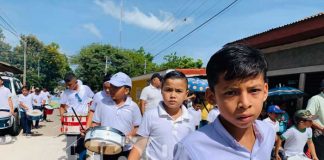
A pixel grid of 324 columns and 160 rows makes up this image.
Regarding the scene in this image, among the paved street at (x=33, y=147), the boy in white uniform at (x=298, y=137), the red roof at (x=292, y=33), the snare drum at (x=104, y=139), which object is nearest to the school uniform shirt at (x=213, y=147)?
the snare drum at (x=104, y=139)

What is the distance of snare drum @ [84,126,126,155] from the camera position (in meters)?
3.53

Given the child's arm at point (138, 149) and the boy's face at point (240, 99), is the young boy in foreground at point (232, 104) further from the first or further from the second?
the child's arm at point (138, 149)

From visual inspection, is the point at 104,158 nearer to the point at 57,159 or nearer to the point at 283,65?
the point at 57,159

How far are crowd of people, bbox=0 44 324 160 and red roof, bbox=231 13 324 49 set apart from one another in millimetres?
2158

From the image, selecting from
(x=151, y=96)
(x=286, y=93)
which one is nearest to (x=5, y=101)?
(x=151, y=96)

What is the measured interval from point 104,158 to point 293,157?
9.27 ft

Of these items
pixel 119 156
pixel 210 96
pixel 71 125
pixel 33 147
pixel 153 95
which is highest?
pixel 210 96

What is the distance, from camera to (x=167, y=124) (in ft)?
11.1

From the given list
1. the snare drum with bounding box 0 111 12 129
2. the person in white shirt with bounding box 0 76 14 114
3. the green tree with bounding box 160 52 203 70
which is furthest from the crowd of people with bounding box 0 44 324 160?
the green tree with bounding box 160 52 203 70

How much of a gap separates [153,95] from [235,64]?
676cm

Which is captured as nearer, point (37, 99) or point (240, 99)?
point (240, 99)

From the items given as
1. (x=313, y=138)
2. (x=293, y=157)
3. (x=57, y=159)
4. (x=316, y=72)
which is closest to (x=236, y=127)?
(x=293, y=157)

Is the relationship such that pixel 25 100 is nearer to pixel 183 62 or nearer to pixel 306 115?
pixel 306 115

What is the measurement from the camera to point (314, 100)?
5410 mm
